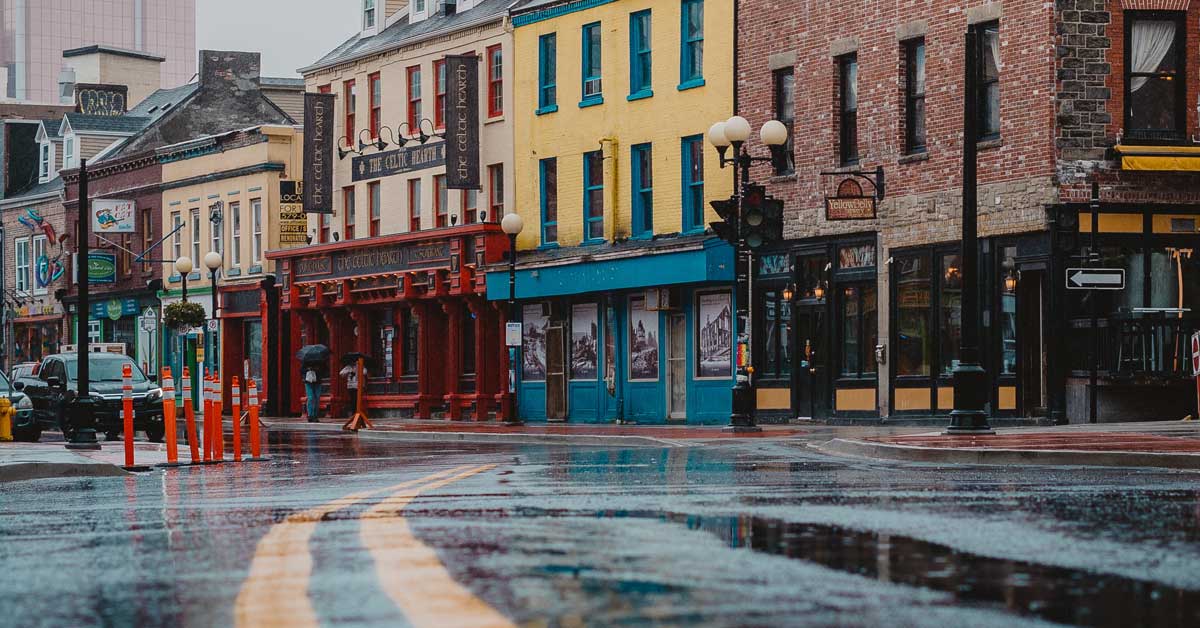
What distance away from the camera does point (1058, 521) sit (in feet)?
35.0

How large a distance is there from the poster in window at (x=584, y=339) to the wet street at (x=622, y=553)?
26.5m

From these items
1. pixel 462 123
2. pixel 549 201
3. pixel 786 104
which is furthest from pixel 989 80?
pixel 462 123

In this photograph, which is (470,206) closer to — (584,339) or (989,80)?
(584,339)

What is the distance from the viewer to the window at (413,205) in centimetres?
4909

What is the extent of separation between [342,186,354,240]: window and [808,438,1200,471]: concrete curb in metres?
31.3

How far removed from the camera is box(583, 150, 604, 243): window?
43000 mm

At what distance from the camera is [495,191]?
46.4 meters

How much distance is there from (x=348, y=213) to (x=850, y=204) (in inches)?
848

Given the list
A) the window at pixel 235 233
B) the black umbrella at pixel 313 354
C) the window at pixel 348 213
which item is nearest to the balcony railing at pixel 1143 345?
the black umbrella at pixel 313 354

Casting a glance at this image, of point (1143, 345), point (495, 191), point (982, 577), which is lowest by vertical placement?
point (982, 577)

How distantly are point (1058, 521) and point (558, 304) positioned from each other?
1324 inches

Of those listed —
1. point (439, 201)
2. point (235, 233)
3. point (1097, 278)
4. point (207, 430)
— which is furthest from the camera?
point (235, 233)

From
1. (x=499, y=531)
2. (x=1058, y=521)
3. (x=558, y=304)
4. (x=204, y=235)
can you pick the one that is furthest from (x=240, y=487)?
(x=204, y=235)

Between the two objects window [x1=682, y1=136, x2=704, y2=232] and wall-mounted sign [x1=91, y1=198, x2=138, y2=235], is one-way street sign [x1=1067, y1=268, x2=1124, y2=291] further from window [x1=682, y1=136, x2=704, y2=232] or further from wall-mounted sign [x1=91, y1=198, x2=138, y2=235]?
wall-mounted sign [x1=91, y1=198, x2=138, y2=235]
